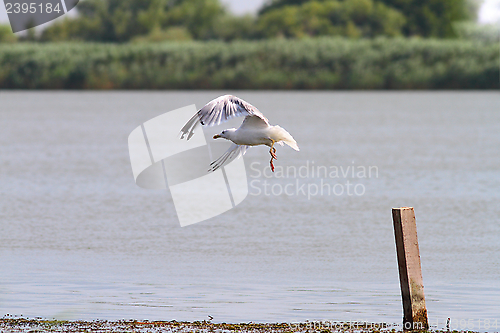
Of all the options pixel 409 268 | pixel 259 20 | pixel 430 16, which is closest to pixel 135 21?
pixel 259 20

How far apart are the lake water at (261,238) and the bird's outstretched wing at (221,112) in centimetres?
151

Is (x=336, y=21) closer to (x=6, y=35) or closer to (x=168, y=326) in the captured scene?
(x=6, y=35)

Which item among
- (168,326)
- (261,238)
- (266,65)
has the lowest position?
(168,326)

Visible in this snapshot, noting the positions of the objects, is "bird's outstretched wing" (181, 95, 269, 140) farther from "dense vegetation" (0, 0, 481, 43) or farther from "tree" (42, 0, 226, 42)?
"tree" (42, 0, 226, 42)

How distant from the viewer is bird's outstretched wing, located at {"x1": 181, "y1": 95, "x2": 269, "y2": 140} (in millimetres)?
7699

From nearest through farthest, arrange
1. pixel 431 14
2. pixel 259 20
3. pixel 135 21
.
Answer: pixel 259 20, pixel 431 14, pixel 135 21

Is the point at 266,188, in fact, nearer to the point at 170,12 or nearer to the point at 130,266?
the point at 130,266

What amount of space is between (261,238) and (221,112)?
141 inches

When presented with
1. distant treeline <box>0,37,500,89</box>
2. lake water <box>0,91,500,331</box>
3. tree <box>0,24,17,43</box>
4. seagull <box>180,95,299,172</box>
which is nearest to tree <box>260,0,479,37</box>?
distant treeline <box>0,37,500,89</box>

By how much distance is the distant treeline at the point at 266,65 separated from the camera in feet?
141

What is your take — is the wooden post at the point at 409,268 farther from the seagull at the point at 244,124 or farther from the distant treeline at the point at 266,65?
the distant treeline at the point at 266,65

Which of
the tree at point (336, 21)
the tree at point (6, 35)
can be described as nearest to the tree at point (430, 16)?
the tree at point (336, 21)

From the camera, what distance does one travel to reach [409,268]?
722 cm

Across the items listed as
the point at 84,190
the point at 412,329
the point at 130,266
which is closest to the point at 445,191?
the point at 84,190
